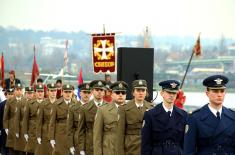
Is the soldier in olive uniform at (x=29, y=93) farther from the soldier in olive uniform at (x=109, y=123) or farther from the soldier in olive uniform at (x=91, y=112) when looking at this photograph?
the soldier in olive uniform at (x=109, y=123)

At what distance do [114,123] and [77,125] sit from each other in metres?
1.89

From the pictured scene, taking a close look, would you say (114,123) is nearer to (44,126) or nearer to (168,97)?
(168,97)

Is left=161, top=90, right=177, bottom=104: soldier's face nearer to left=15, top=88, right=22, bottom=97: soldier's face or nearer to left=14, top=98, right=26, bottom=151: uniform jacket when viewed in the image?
left=14, top=98, right=26, bottom=151: uniform jacket

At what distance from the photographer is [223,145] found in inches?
251

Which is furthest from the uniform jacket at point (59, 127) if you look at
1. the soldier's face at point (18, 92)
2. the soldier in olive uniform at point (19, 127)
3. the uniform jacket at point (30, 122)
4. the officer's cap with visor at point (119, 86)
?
the soldier's face at point (18, 92)

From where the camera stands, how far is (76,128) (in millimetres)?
11672

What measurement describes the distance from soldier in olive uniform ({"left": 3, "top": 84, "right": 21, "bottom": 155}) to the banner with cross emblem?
3.58 m

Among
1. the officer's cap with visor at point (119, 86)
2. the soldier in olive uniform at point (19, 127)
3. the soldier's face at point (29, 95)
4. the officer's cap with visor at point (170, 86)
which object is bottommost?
the soldier in olive uniform at point (19, 127)

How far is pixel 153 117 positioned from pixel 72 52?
177 ft

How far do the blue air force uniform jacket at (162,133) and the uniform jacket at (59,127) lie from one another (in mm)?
5364

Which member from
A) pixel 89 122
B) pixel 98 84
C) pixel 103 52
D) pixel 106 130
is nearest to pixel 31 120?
pixel 103 52

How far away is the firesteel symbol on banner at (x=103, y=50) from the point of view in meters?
14.1

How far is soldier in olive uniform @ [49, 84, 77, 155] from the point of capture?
13.0 m

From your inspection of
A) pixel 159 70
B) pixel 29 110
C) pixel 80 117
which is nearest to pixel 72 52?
pixel 159 70
